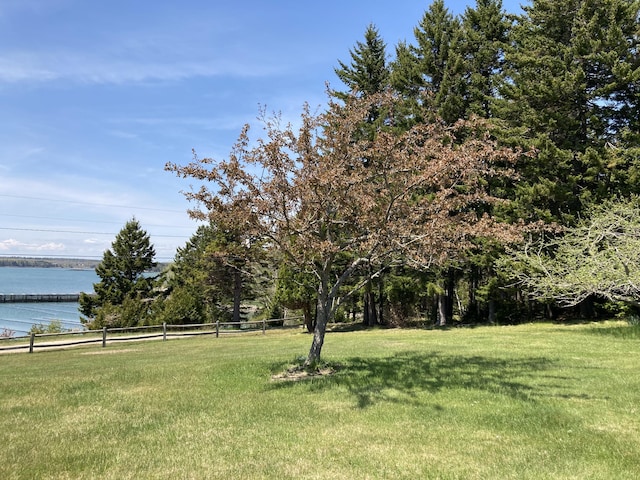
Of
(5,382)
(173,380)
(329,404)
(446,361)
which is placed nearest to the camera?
(329,404)

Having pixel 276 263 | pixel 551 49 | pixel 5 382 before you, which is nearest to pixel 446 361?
pixel 276 263

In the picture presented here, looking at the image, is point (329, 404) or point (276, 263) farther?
point (276, 263)

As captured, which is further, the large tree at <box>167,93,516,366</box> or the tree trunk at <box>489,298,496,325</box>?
the tree trunk at <box>489,298,496,325</box>

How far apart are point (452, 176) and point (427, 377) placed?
4.16m

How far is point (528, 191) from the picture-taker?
21719 mm

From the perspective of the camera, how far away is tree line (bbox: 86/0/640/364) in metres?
8.95

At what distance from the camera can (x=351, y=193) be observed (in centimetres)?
903

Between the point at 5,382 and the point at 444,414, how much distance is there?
995 cm

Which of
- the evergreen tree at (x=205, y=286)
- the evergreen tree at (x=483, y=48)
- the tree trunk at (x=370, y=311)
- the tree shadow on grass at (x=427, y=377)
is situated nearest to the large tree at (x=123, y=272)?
the evergreen tree at (x=205, y=286)

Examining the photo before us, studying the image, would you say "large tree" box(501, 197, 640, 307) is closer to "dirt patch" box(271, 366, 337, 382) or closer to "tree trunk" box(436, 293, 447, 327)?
"dirt patch" box(271, 366, 337, 382)

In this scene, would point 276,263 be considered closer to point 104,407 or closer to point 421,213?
point 421,213

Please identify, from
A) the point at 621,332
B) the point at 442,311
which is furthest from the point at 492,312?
the point at 621,332

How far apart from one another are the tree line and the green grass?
94.7 inches

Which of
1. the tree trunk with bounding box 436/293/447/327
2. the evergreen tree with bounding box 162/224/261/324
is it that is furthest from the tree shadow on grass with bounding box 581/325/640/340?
the evergreen tree with bounding box 162/224/261/324
